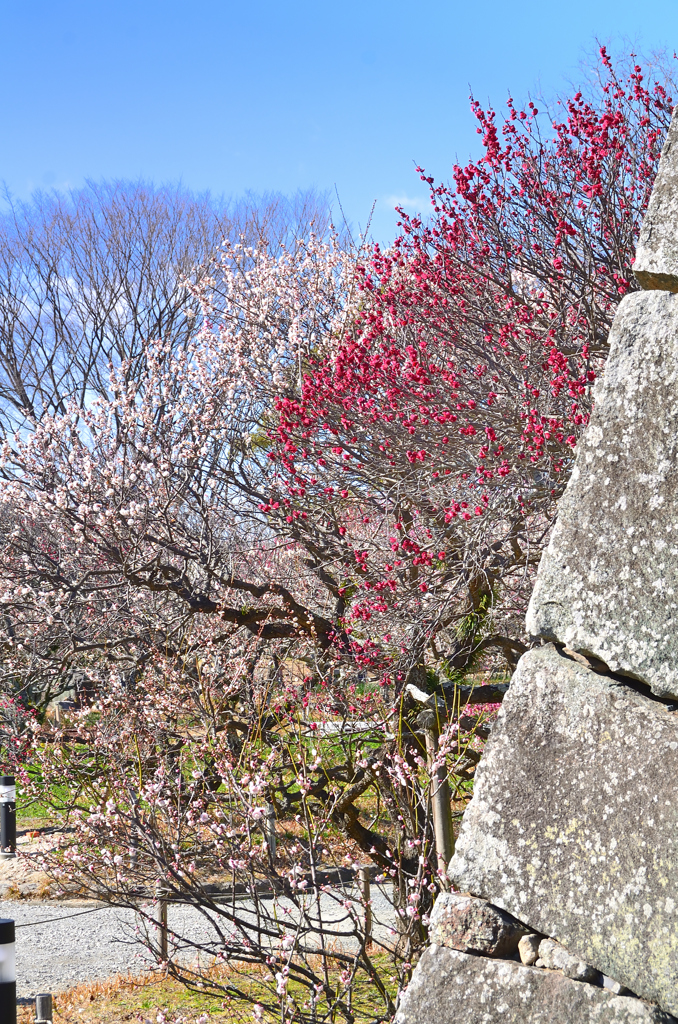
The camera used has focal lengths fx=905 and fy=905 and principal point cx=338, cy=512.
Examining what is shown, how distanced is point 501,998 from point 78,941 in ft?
24.1

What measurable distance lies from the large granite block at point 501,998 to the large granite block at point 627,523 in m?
0.53

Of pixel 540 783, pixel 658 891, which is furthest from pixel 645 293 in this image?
pixel 658 891

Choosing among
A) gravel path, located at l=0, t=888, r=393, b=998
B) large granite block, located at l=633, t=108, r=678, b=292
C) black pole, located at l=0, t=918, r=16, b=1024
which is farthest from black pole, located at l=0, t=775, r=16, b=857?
large granite block, located at l=633, t=108, r=678, b=292

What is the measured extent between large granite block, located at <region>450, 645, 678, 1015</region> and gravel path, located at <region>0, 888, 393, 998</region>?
17.0ft

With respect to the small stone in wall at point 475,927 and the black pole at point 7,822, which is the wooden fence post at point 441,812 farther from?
the black pole at point 7,822

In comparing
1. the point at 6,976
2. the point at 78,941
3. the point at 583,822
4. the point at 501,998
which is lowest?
the point at 78,941

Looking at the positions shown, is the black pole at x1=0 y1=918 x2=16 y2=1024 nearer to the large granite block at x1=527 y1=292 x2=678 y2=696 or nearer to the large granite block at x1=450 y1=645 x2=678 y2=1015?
the large granite block at x1=450 y1=645 x2=678 y2=1015

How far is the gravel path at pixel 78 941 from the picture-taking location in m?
6.93

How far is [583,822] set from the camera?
1588 millimetres

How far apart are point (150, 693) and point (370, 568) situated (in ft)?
7.98

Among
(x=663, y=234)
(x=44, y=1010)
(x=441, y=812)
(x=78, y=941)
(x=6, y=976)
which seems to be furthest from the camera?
(x=78, y=941)

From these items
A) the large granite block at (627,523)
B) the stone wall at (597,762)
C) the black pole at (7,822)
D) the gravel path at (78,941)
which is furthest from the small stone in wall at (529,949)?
the black pole at (7,822)

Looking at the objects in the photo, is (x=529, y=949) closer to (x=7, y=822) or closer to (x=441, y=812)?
(x=441, y=812)

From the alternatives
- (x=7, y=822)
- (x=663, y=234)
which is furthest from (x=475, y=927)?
(x=7, y=822)
